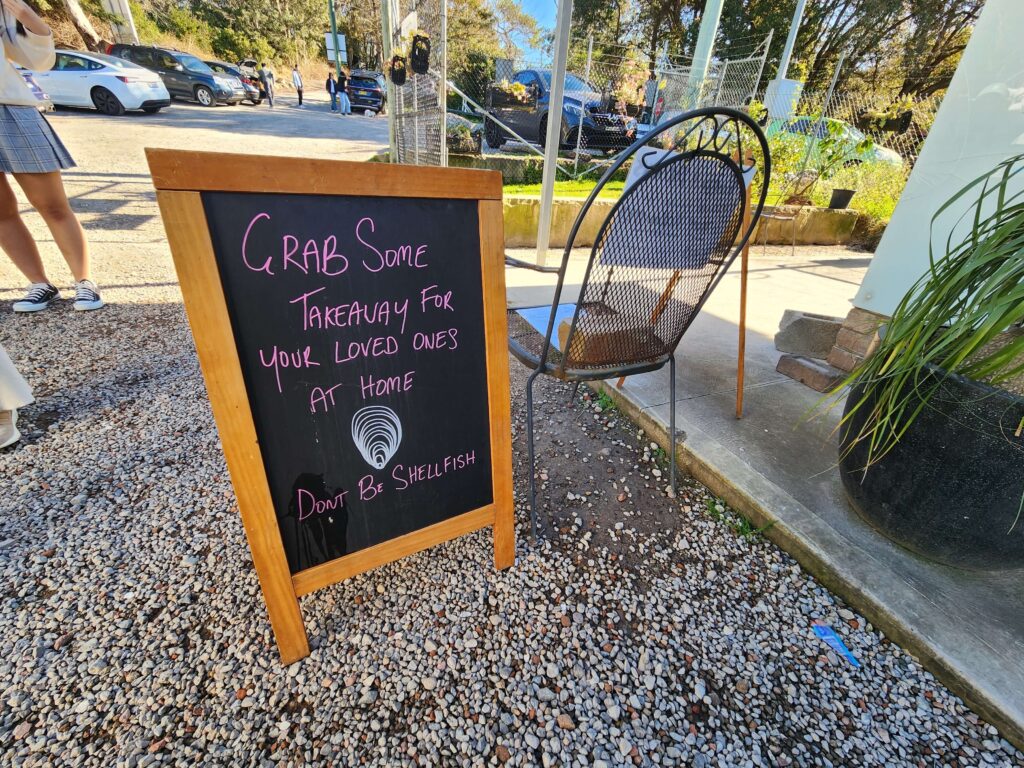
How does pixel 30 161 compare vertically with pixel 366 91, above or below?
below

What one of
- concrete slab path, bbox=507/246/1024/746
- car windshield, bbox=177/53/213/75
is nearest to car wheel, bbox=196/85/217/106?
car windshield, bbox=177/53/213/75

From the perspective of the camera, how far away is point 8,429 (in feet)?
5.77

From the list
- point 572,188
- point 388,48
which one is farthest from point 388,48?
point 572,188

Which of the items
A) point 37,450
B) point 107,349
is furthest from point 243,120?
point 37,450

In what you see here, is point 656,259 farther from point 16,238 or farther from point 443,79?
point 16,238

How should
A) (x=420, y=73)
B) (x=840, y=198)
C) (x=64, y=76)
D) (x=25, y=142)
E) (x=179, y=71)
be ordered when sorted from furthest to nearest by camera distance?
(x=179, y=71), (x=64, y=76), (x=840, y=198), (x=420, y=73), (x=25, y=142)

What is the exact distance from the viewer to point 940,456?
1235mm

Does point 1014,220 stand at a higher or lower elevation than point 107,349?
higher

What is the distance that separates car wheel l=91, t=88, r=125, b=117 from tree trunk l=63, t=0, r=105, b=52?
10543 mm

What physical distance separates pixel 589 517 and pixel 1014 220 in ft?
4.61

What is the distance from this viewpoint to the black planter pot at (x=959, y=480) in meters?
1.14

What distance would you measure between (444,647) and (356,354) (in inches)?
32.9

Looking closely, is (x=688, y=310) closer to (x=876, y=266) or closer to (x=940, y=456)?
(x=940, y=456)

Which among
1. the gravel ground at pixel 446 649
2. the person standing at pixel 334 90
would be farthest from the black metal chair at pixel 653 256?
the person standing at pixel 334 90
